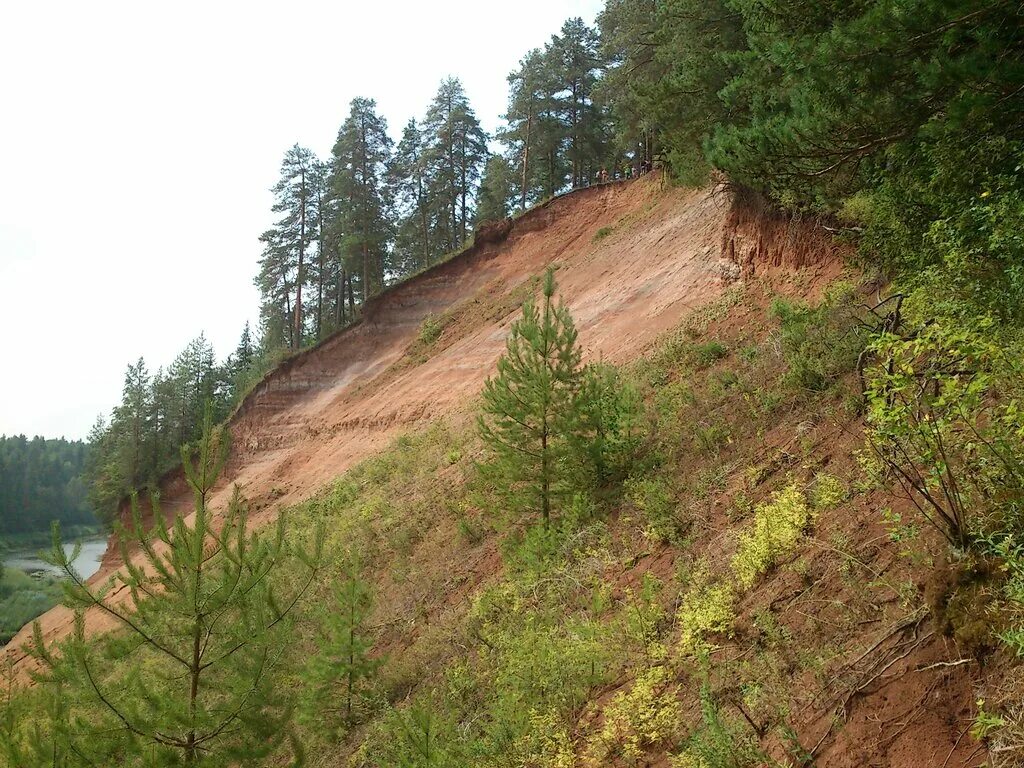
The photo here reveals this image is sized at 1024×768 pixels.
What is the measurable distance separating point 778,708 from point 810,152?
5.68 metres

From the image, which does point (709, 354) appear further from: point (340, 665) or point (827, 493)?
point (340, 665)

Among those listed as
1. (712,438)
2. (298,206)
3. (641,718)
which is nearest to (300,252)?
(298,206)

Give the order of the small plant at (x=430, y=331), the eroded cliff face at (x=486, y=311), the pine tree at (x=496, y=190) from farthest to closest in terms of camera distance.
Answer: the pine tree at (x=496, y=190)
the small plant at (x=430, y=331)
the eroded cliff face at (x=486, y=311)

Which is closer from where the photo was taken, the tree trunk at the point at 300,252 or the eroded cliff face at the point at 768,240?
the eroded cliff face at the point at 768,240

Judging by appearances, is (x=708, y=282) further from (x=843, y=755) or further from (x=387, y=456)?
(x=843, y=755)

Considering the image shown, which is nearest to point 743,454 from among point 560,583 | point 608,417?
point 608,417

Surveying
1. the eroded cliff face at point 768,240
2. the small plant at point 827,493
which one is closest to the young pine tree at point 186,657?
the small plant at point 827,493

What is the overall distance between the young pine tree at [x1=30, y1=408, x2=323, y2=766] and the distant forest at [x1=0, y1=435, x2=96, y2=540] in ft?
284

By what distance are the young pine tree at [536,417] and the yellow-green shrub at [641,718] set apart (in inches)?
165

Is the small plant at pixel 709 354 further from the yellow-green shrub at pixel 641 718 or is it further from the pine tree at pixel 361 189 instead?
the pine tree at pixel 361 189

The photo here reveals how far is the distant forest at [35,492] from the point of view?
86.9 metres

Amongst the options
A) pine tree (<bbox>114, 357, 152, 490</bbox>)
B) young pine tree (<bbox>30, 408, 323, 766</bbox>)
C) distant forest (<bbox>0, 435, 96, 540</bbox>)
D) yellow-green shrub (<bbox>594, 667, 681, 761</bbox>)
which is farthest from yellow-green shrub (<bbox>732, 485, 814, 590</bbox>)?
distant forest (<bbox>0, 435, 96, 540</bbox>)

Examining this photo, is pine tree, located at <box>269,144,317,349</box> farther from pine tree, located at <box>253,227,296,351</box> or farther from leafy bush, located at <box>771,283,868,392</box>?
leafy bush, located at <box>771,283,868,392</box>

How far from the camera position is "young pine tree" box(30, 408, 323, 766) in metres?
6.02
